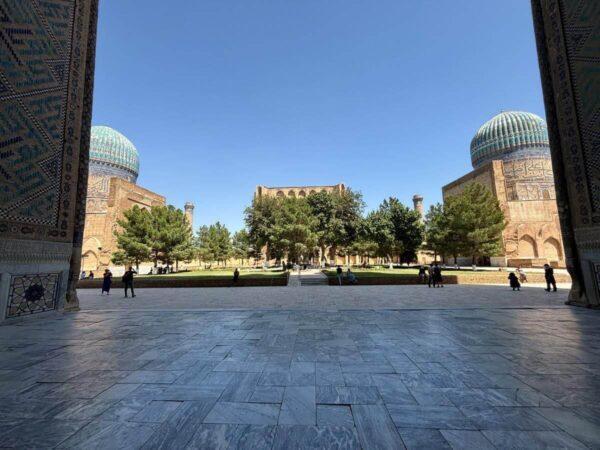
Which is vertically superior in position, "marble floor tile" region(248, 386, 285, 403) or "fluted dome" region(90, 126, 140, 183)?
"fluted dome" region(90, 126, 140, 183)

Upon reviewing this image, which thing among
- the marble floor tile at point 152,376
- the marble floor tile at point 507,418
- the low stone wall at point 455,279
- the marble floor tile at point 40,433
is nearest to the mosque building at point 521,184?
the low stone wall at point 455,279

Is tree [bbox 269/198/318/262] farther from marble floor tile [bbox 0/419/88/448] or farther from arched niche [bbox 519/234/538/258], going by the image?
marble floor tile [bbox 0/419/88/448]

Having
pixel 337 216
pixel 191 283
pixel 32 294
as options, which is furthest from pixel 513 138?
pixel 32 294

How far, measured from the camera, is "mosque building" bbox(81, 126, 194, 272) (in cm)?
3203

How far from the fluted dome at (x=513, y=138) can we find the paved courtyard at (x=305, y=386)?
116 ft

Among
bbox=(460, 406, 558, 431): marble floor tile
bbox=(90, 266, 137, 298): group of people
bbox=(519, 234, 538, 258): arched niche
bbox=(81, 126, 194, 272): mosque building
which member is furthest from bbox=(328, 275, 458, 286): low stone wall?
bbox=(81, 126, 194, 272): mosque building

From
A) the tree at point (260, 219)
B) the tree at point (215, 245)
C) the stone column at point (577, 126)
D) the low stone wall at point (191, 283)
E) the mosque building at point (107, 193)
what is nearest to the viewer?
the stone column at point (577, 126)

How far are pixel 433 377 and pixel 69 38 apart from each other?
1128 centimetres

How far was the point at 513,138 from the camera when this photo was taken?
3256cm

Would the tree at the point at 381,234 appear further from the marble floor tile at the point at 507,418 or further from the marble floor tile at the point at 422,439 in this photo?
the marble floor tile at the point at 422,439

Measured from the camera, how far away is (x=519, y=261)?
86.6ft

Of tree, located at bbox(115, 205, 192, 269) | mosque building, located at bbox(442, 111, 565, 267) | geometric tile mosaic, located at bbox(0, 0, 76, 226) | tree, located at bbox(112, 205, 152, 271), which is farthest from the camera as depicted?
mosque building, located at bbox(442, 111, 565, 267)

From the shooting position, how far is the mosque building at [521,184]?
1073 inches

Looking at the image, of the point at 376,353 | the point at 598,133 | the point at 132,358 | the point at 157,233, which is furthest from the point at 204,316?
the point at 157,233
